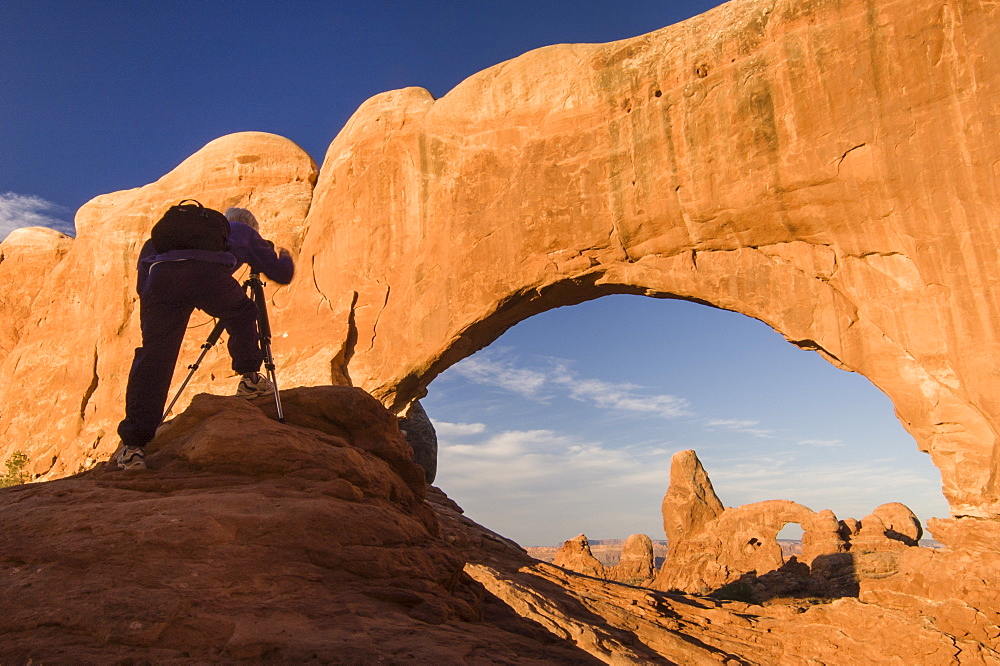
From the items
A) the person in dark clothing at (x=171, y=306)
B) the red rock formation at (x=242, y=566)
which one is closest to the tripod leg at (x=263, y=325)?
the person in dark clothing at (x=171, y=306)

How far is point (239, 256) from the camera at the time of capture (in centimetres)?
660

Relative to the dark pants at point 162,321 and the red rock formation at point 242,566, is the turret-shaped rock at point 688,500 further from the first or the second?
the dark pants at point 162,321

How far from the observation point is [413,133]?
48.8ft

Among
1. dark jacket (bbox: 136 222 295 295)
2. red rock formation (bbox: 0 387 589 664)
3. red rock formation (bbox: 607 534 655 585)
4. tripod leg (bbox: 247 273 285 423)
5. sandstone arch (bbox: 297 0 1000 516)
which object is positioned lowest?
red rock formation (bbox: 607 534 655 585)

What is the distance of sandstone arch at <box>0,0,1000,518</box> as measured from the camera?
962cm

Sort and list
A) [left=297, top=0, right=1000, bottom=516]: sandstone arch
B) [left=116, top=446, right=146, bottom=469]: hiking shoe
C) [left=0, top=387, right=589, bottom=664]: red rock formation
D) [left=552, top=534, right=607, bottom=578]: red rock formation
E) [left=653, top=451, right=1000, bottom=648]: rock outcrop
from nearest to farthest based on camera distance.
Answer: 1. [left=0, top=387, right=589, bottom=664]: red rock formation
2. [left=116, top=446, right=146, bottom=469]: hiking shoe
3. [left=653, top=451, right=1000, bottom=648]: rock outcrop
4. [left=297, top=0, right=1000, bottom=516]: sandstone arch
5. [left=552, top=534, right=607, bottom=578]: red rock formation

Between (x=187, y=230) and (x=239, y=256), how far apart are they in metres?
0.61

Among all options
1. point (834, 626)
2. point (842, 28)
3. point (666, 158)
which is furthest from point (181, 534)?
point (842, 28)

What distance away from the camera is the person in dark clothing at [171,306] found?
5.83 m

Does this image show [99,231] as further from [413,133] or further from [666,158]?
[666,158]

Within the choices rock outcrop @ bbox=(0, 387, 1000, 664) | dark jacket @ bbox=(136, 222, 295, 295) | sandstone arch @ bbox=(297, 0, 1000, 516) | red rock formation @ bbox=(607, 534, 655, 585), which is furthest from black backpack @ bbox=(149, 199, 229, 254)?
red rock formation @ bbox=(607, 534, 655, 585)

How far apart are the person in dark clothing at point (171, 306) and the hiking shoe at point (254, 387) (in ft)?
1.04

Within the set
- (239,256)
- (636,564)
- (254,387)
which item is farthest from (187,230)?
(636,564)

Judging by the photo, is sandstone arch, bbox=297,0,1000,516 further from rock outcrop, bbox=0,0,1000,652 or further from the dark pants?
the dark pants
